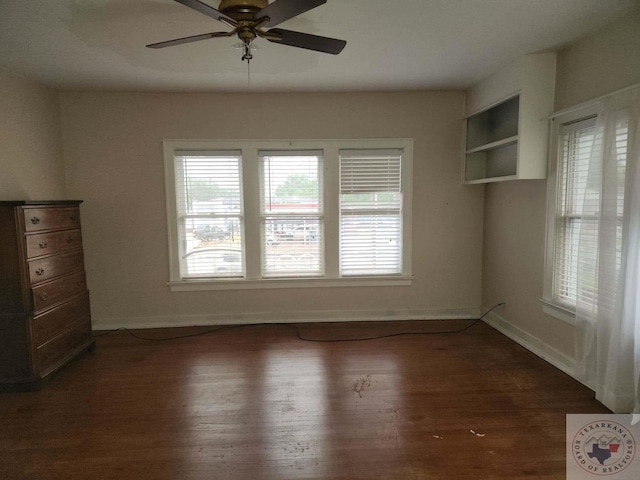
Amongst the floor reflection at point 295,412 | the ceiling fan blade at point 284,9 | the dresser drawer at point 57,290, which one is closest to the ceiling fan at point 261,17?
the ceiling fan blade at point 284,9

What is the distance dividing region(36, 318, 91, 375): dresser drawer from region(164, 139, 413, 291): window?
916 mm

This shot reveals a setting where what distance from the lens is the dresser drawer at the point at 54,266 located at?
2.75 m

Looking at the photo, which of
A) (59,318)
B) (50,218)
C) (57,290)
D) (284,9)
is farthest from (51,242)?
(284,9)

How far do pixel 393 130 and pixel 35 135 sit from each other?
3.59 m

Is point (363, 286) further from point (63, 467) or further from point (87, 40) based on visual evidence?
point (87, 40)

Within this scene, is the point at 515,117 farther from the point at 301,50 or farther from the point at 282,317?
the point at 282,317

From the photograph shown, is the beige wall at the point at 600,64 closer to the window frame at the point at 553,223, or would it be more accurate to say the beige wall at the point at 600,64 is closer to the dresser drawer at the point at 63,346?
the window frame at the point at 553,223

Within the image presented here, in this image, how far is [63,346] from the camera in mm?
3029

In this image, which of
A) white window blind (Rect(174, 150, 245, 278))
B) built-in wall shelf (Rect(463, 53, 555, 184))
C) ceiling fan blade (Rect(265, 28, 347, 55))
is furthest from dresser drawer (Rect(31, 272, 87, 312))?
built-in wall shelf (Rect(463, 53, 555, 184))

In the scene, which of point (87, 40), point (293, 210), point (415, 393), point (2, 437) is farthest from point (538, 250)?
point (2, 437)

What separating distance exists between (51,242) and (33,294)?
47cm

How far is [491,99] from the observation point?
337 cm

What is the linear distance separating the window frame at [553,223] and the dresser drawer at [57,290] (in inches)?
166

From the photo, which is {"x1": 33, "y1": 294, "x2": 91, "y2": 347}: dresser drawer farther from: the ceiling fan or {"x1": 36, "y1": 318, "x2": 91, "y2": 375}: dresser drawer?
the ceiling fan
